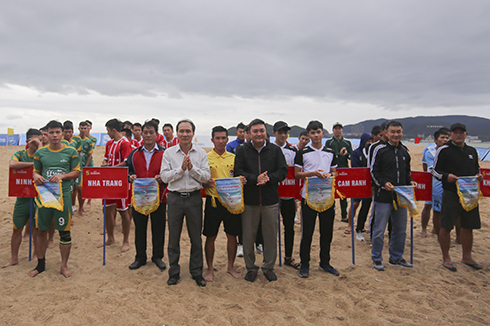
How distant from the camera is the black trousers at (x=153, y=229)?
178 inches

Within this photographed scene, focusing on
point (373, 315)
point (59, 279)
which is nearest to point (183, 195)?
point (59, 279)

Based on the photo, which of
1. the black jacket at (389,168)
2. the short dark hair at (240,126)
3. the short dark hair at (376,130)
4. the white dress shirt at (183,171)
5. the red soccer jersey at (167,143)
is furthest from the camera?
the red soccer jersey at (167,143)

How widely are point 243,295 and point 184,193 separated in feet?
4.97

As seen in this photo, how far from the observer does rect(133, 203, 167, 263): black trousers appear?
14.9 ft

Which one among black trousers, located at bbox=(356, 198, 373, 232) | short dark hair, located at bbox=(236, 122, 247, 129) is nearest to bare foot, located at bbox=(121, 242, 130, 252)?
short dark hair, located at bbox=(236, 122, 247, 129)

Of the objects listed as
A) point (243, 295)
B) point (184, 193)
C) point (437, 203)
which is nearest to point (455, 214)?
point (437, 203)

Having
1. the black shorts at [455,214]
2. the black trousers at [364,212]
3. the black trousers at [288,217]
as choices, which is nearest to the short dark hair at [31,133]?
the black trousers at [288,217]

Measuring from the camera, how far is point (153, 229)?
4602mm

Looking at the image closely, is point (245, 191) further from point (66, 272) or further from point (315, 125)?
point (66, 272)

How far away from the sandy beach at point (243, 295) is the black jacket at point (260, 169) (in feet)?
3.96

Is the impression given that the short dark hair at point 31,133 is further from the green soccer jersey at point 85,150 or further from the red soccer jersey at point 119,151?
the green soccer jersey at point 85,150

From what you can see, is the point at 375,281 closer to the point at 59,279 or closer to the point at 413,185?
the point at 413,185

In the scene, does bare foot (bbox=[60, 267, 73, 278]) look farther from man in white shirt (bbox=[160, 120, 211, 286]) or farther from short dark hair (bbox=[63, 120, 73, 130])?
short dark hair (bbox=[63, 120, 73, 130])

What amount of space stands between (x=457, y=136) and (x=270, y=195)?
310cm
